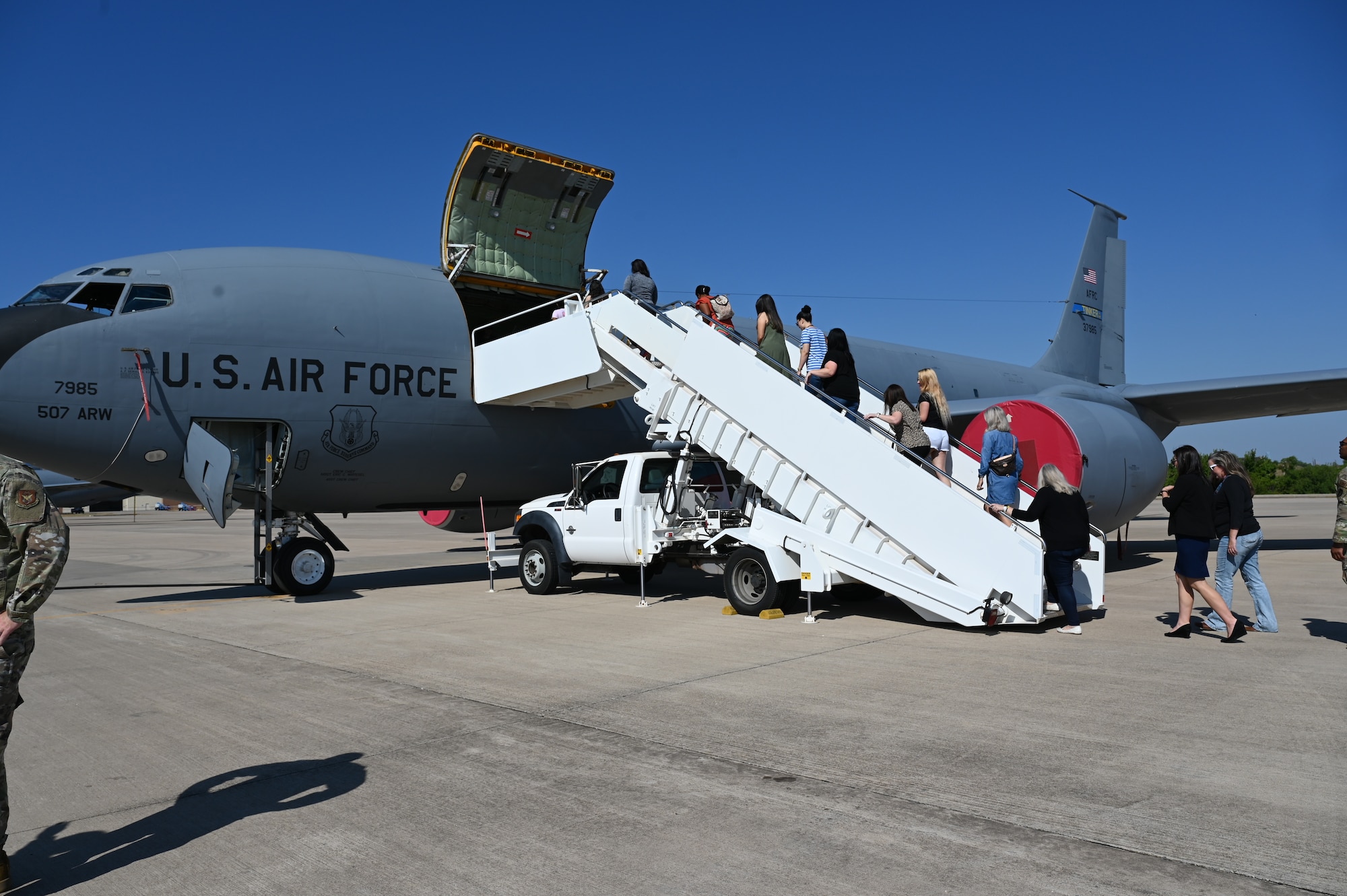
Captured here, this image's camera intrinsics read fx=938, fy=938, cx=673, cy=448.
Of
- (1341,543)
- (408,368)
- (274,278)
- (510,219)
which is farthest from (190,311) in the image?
(1341,543)

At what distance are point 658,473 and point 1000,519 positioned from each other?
4371 millimetres

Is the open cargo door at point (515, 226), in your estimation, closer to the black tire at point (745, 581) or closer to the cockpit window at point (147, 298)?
the cockpit window at point (147, 298)

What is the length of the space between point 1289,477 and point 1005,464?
76802mm

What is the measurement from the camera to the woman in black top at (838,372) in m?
10.7

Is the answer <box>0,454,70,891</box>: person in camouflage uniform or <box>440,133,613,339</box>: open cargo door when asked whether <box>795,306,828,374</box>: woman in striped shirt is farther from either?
<box>0,454,70,891</box>: person in camouflage uniform

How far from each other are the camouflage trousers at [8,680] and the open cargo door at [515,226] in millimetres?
10272

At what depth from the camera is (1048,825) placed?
3904mm

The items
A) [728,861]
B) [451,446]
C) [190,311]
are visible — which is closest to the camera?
[728,861]

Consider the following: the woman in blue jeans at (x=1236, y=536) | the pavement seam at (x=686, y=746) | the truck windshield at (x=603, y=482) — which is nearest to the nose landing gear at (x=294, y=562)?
the truck windshield at (x=603, y=482)

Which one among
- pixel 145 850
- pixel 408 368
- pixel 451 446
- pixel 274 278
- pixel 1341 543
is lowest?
pixel 145 850

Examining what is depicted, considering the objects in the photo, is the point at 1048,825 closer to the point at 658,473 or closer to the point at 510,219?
the point at 658,473

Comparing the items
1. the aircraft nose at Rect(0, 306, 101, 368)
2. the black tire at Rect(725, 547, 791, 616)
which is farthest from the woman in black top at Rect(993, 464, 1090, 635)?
the aircraft nose at Rect(0, 306, 101, 368)

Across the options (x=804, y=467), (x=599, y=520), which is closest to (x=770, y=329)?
(x=804, y=467)

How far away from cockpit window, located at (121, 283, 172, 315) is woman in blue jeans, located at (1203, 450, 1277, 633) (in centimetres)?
1176
